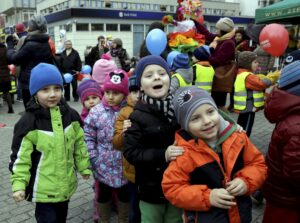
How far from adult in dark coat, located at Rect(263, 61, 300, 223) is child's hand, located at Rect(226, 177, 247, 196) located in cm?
46

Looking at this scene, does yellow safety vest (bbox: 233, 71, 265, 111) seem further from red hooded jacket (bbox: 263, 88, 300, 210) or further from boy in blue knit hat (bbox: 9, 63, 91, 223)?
boy in blue knit hat (bbox: 9, 63, 91, 223)

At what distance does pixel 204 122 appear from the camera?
6.01ft

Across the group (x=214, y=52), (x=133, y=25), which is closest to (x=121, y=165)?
(x=214, y=52)

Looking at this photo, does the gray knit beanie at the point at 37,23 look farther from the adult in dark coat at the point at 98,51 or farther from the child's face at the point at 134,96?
the adult in dark coat at the point at 98,51

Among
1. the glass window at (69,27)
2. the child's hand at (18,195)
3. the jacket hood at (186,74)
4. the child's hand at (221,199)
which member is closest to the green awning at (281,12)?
the jacket hood at (186,74)

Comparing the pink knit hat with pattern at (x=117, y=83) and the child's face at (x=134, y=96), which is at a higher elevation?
the pink knit hat with pattern at (x=117, y=83)

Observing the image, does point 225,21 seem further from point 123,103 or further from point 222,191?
point 222,191

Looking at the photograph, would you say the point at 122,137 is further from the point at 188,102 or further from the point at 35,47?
the point at 35,47

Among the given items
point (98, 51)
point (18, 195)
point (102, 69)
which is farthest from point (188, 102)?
point (98, 51)

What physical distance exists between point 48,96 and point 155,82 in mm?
841

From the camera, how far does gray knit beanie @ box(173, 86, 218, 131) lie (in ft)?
6.02

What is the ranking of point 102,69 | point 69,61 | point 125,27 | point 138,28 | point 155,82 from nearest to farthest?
point 155,82
point 102,69
point 69,61
point 125,27
point 138,28

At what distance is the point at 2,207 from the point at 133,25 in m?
31.0

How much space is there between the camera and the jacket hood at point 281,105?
2.19 m
